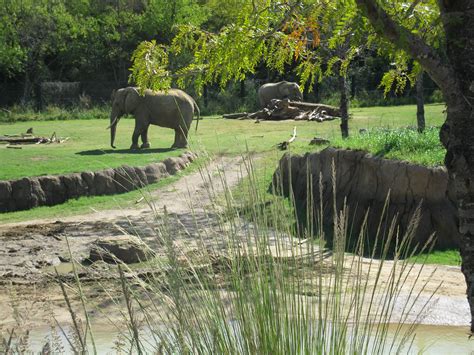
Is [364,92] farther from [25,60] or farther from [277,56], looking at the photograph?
[277,56]

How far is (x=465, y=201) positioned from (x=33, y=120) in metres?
32.5

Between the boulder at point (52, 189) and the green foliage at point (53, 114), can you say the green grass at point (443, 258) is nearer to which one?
the boulder at point (52, 189)

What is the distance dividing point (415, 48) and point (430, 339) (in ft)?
14.6

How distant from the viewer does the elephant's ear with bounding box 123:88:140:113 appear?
65.0 feet

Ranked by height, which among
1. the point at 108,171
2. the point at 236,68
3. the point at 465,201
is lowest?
the point at 108,171

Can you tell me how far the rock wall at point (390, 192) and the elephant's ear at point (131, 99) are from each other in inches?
295

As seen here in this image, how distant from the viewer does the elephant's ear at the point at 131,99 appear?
1981cm

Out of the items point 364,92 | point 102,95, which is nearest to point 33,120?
point 102,95

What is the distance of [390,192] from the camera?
9883 mm

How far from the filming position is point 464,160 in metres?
3.35

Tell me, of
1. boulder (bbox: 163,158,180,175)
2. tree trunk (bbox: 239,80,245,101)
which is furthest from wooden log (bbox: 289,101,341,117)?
boulder (bbox: 163,158,180,175)

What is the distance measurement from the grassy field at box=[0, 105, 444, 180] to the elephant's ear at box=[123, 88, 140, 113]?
949 mm

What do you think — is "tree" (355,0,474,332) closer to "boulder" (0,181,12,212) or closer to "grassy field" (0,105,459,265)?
"grassy field" (0,105,459,265)

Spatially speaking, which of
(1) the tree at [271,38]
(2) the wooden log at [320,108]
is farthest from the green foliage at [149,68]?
(2) the wooden log at [320,108]
